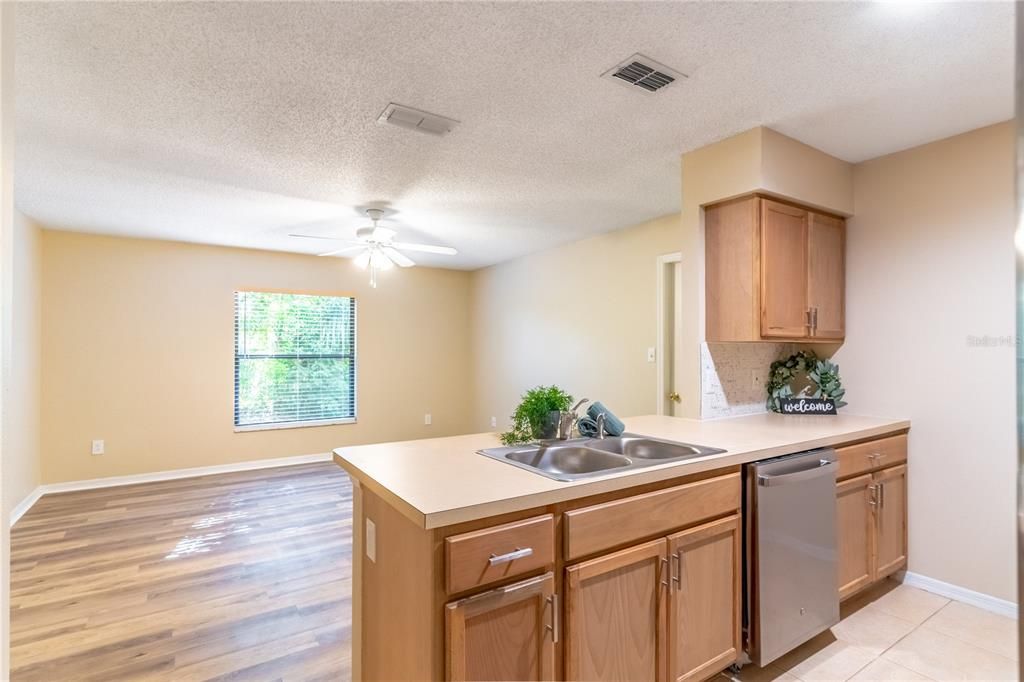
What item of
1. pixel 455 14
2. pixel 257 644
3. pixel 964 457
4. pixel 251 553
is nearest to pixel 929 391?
pixel 964 457

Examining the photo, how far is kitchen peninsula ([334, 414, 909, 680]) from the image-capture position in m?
1.30

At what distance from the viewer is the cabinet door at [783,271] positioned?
2590 millimetres

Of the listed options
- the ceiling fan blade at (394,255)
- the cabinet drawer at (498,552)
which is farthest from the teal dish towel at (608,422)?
the ceiling fan blade at (394,255)

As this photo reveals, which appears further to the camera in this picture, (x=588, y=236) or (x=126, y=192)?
(x=588, y=236)

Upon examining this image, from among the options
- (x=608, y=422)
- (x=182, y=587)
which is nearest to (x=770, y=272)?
(x=608, y=422)

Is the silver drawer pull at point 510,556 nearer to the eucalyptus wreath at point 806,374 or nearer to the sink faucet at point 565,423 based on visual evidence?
the sink faucet at point 565,423

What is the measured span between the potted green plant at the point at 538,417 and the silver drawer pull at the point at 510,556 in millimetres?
725

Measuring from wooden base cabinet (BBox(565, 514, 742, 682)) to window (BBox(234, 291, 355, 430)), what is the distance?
4968 mm

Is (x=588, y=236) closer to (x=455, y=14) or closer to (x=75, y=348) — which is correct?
(x=455, y=14)

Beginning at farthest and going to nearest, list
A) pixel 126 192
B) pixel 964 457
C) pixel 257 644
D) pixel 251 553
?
pixel 126 192 < pixel 251 553 < pixel 964 457 < pixel 257 644

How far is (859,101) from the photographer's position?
7.44 ft

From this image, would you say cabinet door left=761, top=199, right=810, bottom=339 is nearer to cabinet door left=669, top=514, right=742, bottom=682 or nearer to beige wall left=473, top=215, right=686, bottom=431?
cabinet door left=669, top=514, right=742, bottom=682

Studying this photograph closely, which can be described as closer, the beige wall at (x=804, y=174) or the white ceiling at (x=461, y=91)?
the white ceiling at (x=461, y=91)

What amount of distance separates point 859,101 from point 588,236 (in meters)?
2.82
